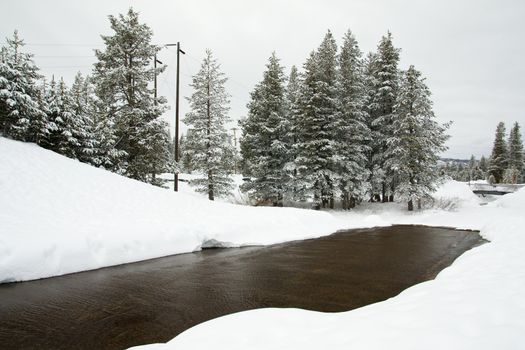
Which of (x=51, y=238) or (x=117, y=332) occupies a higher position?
(x=51, y=238)

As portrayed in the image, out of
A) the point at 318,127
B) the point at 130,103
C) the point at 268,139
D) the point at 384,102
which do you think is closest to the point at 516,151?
the point at 384,102

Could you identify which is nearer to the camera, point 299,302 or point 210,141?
point 299,302

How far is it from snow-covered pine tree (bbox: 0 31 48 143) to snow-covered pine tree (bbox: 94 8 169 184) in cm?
372

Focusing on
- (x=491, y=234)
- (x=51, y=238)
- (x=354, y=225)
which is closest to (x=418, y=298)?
(x=51, y=238)

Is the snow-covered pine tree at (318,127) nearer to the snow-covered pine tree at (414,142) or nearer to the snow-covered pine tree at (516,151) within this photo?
the snow-covered pine tree at (414,142)

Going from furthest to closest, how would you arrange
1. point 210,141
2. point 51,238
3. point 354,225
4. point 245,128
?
point 245,128 → point 210,141 → point 354,225 → point 51,238

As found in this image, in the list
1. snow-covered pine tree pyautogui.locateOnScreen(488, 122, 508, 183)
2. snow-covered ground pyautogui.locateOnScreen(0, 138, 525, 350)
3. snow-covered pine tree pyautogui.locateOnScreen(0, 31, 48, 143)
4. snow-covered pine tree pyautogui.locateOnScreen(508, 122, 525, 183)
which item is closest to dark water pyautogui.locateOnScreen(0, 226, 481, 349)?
snow-covered ground pyautogui.locateOnScreen(0, 138, 525, 350)

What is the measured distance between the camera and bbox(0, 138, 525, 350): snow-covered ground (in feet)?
11.2

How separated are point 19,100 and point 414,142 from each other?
24.6m

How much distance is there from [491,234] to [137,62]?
896 inches

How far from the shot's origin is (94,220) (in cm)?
1010

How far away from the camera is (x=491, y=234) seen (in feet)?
47.5

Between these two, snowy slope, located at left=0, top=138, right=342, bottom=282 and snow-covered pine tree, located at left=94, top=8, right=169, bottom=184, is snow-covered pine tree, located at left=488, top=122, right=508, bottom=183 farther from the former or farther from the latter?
snow-covered pine tree, located at left=94, top=8, right=169, bottom=184

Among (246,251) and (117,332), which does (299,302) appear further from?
(246,251)
